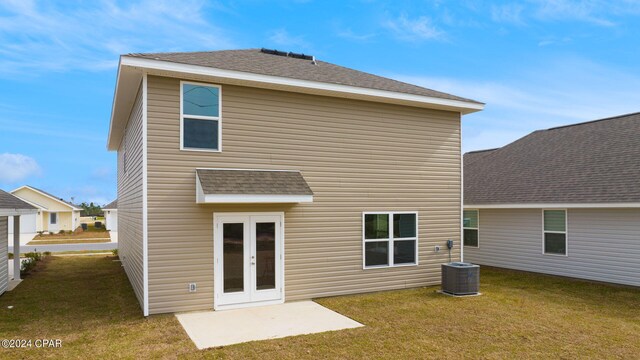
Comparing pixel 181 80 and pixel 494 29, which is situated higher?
pixel 494 29

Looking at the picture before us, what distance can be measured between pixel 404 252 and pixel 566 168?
272 inches

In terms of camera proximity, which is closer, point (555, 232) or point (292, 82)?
point (292, 82)

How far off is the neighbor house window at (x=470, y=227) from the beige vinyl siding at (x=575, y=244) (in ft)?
0.86

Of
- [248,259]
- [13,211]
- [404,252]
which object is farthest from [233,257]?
[13,211]

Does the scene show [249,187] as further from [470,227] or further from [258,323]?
[470,227]

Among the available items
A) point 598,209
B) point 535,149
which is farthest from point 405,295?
point 535,149

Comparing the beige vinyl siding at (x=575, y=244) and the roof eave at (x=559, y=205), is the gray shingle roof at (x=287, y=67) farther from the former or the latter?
the beige vinyl siding at (x=575, y=244)

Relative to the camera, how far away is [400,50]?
14203 mm

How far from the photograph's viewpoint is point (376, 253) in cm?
985

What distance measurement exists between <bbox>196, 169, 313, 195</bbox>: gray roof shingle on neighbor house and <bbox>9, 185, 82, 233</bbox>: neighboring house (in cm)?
3659

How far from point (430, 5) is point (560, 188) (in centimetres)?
657

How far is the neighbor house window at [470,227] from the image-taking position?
1486 centimetres

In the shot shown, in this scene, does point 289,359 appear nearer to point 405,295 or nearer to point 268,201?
point 268,201

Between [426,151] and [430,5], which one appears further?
[430,5]
